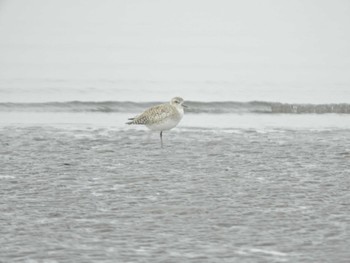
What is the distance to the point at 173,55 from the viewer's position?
140 ft

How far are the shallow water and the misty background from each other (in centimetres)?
1082

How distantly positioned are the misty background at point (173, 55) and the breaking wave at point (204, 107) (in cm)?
134

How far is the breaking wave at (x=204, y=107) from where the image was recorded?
74.0 ft

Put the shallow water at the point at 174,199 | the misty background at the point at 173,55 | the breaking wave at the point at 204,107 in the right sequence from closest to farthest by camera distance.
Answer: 1. the shallow water at the point at 174,199
2. the breaking wave at the point at 204,107
3. the misty background at the point at 173,55

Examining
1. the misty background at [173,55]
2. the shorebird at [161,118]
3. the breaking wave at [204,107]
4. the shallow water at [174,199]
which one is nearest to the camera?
the shallow water at [174,199]

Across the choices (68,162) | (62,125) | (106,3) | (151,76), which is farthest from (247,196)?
(106,3)

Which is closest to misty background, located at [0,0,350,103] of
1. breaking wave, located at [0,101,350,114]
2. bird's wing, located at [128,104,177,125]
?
breaking wave, located at [0,101,350,114]

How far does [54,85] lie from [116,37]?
23.6m

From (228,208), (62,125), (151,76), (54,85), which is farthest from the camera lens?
(151,76)

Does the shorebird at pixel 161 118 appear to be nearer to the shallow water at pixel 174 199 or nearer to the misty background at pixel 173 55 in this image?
the shallow water at pixel 174 199

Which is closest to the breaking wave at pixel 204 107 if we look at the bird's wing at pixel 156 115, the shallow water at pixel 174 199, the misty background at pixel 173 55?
the misty background at pixel 173 55

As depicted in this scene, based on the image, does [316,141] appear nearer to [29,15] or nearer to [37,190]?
[37,190]

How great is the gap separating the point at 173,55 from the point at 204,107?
63.2 feet

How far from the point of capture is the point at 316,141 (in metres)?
15.5
